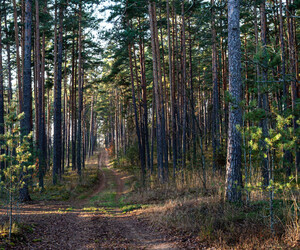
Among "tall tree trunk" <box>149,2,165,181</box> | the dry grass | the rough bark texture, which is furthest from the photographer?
"tall tree trunk" <box>149,2,165,181</box>

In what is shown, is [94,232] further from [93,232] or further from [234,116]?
[234,116]

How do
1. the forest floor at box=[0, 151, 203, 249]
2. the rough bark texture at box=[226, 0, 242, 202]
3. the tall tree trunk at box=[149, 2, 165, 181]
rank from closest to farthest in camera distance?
the forest floor at box=[0, 151, 203, 249]
the rough bark texture at box=[226, 0, 242, 202]
the tall tree trunk at box=[149, 2, 165, 181]

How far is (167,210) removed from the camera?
870cm

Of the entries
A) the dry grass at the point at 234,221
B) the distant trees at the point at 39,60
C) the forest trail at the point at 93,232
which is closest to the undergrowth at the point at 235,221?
the dry grass at the point at 234,221

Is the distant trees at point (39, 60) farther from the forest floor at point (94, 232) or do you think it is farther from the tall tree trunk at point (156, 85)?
the tall tree trunk at point (156, 85)

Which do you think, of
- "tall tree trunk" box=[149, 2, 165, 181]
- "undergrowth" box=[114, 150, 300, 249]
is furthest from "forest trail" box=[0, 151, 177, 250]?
"tall tree trunk" box=[149, 2, 165, 181]

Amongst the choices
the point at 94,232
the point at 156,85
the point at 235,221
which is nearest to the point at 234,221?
the point at 235,221

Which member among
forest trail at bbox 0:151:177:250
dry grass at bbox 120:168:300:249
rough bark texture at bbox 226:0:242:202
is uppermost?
rough bark texture at bbox 226:0:242:202

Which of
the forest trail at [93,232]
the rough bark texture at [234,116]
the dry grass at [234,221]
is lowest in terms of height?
the forest trail at [93,232]

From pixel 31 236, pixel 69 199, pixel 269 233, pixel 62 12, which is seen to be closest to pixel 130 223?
pixel 31 236

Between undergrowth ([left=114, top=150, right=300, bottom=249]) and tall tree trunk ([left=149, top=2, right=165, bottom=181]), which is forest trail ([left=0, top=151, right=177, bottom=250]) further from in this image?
tall tree trunk ([left=149, top=2, right=165, bottom=181])

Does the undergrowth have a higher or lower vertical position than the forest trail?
higher

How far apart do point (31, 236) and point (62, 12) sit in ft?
59.5

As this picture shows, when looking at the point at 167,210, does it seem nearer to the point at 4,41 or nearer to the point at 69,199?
the point at 69,199
